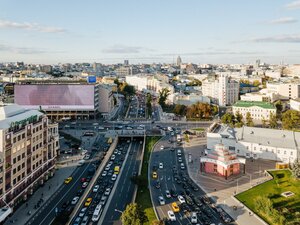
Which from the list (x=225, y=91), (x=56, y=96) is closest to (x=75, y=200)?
(x=56, y=96)

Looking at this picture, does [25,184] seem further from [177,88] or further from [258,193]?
[177,88]

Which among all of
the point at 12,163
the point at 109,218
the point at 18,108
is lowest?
the point at 109,218

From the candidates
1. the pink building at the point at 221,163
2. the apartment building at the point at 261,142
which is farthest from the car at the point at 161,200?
the apartment building at the point at 261,142

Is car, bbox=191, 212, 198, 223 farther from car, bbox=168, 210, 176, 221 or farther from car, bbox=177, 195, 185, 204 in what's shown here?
car, bbox=177, 195, 185, 204

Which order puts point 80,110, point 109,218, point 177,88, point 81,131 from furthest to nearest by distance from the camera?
point 177,88
point 80,110
point 81,131
point 109,218

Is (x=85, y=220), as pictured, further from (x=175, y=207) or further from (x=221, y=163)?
(x=221, y=163)

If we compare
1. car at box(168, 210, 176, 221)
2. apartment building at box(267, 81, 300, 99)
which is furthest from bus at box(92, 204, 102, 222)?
apartment building at box(267, 81, 300, 99)

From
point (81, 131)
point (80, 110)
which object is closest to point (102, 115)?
point (80, 110)
